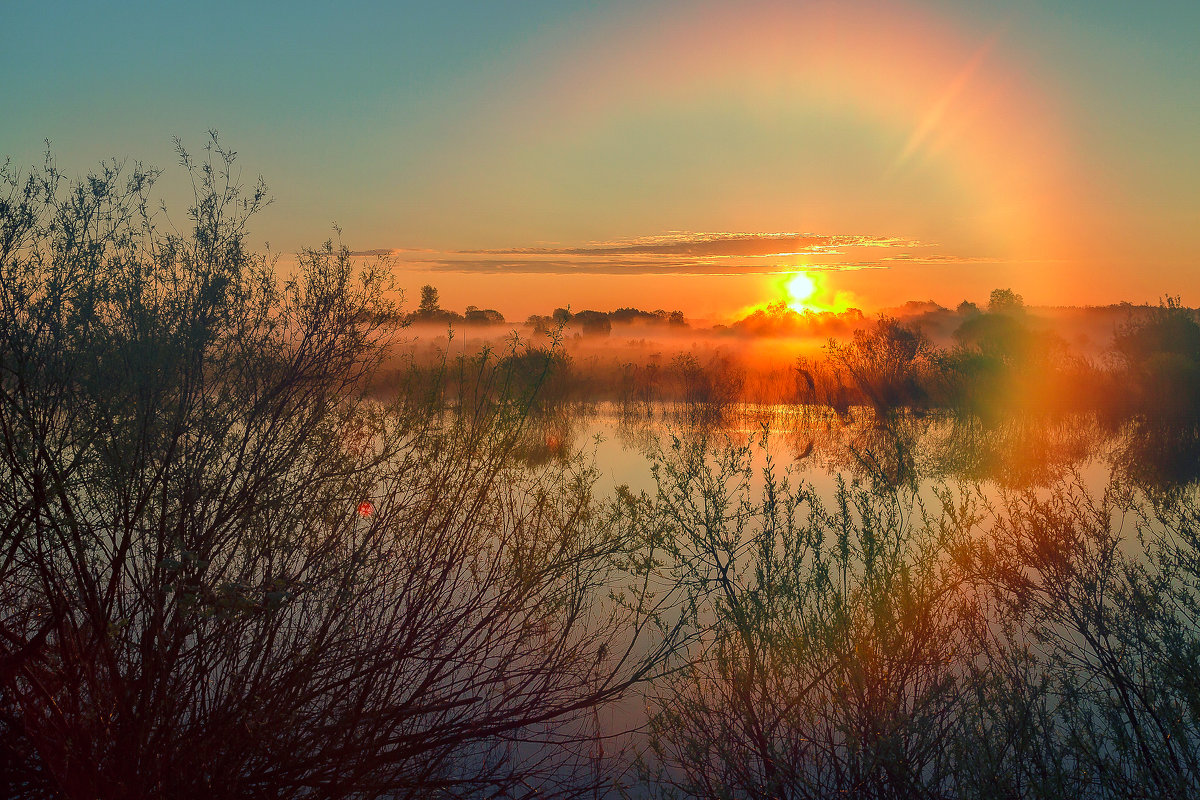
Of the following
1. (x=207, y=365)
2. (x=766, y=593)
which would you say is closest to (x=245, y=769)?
(x=207, y=365)

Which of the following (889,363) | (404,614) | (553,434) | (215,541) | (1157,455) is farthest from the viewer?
(889,363)

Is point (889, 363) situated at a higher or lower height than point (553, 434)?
higher

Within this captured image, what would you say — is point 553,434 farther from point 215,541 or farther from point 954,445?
point 215,541

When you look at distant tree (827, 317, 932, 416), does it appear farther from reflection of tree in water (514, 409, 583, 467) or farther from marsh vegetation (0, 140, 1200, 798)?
marsh vegetation (0, 140, 1200, 798)

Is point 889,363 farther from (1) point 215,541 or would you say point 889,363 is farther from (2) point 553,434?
(1) point 215,541

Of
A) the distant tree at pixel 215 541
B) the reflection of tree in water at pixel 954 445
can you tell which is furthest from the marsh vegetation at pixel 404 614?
the reflection of tree in water at pixel 954 445

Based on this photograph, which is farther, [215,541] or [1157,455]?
[1157,455]

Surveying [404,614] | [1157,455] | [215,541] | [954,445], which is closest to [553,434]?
[954,445]

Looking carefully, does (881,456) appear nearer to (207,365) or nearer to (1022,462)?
(1022,462)

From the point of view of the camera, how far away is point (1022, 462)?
49.6 feet

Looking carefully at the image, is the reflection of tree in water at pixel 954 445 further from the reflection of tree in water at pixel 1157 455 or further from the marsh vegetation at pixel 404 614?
the marsh vegetation at pixel 404 614

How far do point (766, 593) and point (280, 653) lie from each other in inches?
116

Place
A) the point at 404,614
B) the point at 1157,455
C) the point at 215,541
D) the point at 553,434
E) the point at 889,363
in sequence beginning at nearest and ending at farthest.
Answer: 1. the point at 215,541
2. the point at 404,614
3. the point at 1157,455
4. the point at 553,434
5. the point at 889,363

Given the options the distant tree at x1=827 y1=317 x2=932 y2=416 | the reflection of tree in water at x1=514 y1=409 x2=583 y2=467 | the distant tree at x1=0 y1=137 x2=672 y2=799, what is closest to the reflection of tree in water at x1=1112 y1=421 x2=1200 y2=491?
the distant tree at x1=827 y1=317 x2=932 y2=416
